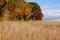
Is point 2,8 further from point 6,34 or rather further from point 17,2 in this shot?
point 6,34

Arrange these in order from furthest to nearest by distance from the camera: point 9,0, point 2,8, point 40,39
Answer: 1. point 9,0
2. point 2,8
3. point 40,39

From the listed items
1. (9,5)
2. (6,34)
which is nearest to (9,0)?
(9,5)

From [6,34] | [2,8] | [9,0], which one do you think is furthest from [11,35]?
[9,0]

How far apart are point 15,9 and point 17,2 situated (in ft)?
3.21

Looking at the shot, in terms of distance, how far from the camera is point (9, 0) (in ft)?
87.4

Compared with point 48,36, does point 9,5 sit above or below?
below

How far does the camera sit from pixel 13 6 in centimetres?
2592

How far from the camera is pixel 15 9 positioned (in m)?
25.8

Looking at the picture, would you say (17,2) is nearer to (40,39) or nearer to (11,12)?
(11,12)

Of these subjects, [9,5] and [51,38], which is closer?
[51,38]

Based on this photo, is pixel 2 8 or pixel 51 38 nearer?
pixel 51 38

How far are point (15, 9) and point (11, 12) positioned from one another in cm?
97

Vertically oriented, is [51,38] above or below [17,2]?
above

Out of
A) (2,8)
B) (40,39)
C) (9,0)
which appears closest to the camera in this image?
(40,39)
